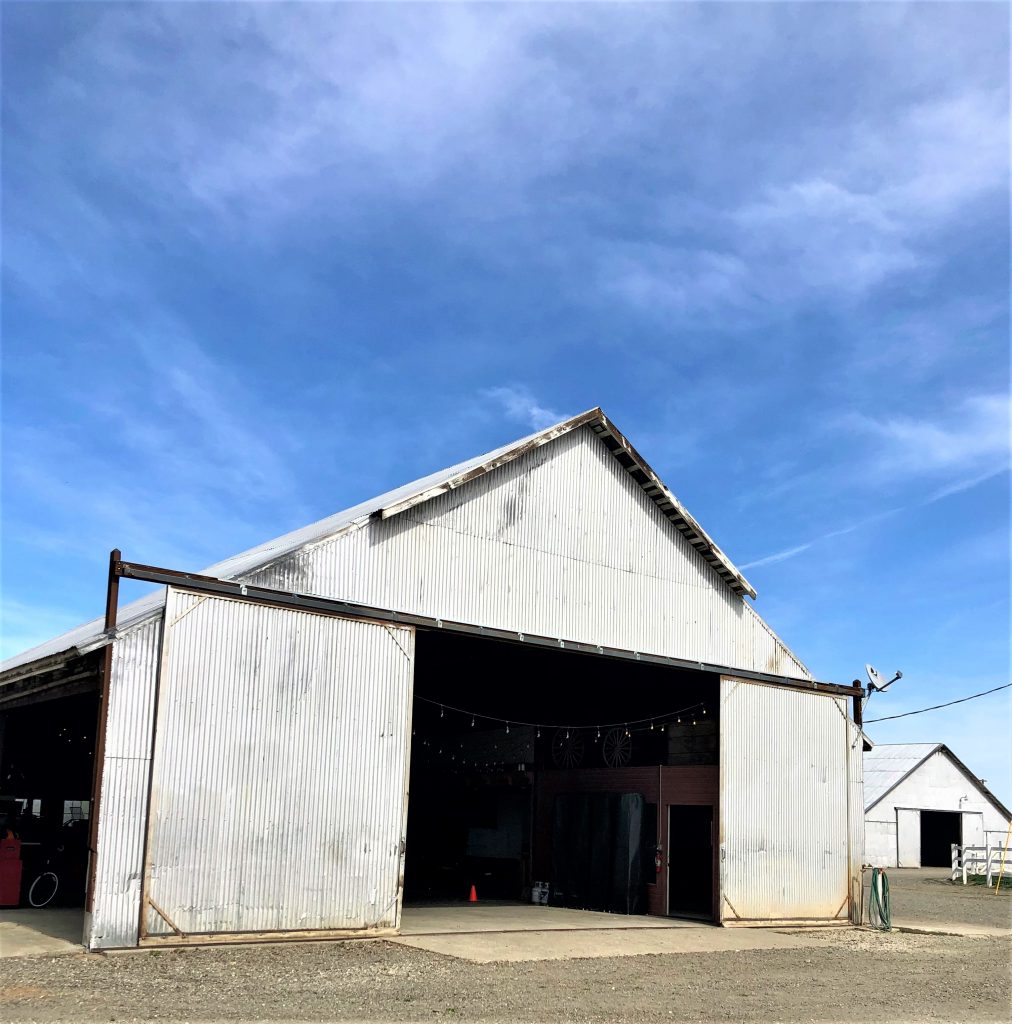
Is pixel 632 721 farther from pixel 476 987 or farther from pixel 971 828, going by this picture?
pixel 971 828

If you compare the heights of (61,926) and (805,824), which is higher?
(805,824)

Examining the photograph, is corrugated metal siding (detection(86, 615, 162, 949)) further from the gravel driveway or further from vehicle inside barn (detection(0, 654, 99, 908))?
vehicle inside barn (detection(0, 654, 99, 908))

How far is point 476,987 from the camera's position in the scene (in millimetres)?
12906

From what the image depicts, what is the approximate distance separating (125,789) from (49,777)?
17392 millimetres

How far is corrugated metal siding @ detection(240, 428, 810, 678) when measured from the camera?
57.4ft

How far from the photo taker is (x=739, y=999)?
12.9 m

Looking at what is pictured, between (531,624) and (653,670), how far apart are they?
4622mm

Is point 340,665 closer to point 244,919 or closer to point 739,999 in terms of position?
point 244,919

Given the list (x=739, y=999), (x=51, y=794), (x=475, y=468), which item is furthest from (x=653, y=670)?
(x=51, y=794)

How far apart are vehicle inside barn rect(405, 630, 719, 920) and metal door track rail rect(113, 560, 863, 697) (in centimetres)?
47

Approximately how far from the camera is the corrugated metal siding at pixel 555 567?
17484 millimetres

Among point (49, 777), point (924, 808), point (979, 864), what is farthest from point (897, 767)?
point (49, 777)

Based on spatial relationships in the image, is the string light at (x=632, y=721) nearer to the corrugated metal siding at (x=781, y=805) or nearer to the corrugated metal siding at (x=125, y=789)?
the corrugated metal siding at (x=781, y=805)

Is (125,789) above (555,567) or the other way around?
the other way around
